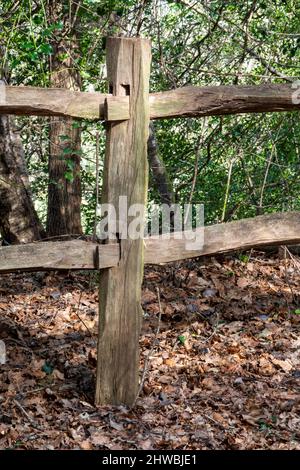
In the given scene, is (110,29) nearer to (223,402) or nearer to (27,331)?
(27,331)

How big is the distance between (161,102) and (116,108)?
0.30 meters

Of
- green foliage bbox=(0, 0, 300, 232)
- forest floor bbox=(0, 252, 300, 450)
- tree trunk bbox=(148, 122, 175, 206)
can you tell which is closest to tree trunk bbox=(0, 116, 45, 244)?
green foliage bbox=(0, 0, 300, 232)

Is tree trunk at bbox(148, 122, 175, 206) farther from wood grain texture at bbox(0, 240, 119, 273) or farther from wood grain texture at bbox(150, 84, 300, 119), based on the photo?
wood grain texture at bbox(0, 240, 119, 273)

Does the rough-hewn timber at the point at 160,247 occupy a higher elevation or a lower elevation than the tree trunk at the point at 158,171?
lower

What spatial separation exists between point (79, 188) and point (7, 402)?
3417 millimetres

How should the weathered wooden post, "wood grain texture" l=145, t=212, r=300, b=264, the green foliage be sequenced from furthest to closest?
1. the green foliage
2. "wood grain texture" l=145, t=212, r=300, b=264
3. the weathered wooden post

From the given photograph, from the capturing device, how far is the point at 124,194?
160 inches

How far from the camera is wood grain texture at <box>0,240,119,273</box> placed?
3.88 metres

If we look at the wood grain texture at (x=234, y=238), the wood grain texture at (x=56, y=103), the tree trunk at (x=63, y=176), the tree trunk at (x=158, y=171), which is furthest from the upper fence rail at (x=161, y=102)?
the tree trunk at (x=63, y=176)

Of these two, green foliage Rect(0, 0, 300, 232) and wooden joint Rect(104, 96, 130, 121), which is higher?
green foliage Rect(0, 0, 300, 232)

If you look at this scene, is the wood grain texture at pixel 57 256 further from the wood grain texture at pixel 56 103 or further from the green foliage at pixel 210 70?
the green foliage at pixel 210 70

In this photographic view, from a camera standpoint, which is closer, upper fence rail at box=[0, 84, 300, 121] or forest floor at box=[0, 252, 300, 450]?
upper fence rail at box=[0, 84, 300, 121]

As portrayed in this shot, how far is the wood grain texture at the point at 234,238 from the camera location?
13.9ft
